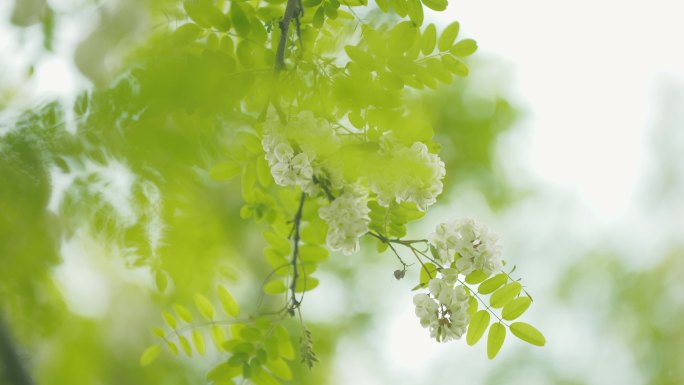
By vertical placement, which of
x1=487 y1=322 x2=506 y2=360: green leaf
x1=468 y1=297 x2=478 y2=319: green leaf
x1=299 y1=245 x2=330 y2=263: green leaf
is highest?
x1=468 y1=297 x2=478 y2=319: green leaf

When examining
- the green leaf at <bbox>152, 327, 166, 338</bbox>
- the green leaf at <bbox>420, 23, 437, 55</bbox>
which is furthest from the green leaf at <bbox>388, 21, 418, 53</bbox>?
the green leaf at <bbox>152, 327, 166, 338</bbox>

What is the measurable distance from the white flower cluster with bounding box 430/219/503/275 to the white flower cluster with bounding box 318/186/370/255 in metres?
0.17

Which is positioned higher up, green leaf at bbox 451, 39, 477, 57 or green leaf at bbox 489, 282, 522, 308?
green leaf at bbox 451, 39, 477, 57

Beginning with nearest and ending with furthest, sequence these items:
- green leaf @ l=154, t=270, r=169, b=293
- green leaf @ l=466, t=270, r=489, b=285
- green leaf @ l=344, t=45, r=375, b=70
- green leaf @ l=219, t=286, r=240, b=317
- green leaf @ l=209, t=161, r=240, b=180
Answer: green leaf @ l=154, t=270, r=169, b=293, green leaf @ l=344, t=45, r=375, b=70, green leaf @ l=466, t=270, r=489, b=285, green leaf @ l=209, t=161, r=240, b=180, green leaf @ l=219, t=286, r=240, b=317

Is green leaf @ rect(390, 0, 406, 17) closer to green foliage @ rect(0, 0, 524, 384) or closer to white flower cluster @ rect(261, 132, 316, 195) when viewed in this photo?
green foliage @ rect(0, 0, 524, 384)

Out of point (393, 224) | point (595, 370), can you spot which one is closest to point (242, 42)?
point (393, 224)

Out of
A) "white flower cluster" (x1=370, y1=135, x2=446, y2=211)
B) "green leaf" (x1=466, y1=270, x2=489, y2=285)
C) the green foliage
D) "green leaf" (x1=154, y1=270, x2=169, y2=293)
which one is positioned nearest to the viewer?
the green foliage

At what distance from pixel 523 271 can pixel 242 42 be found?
578 cm

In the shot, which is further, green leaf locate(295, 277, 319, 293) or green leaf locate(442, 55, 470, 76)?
green leaf locate(295, 277, 319, 293)

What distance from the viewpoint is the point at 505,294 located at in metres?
1.46

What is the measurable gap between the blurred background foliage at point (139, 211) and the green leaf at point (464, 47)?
0.16m

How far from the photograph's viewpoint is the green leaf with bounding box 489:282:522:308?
4.79ft

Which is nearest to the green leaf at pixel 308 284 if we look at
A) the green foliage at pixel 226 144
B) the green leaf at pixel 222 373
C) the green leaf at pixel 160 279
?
the green foliage at pixel 226 144

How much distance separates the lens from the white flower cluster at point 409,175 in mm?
1196
